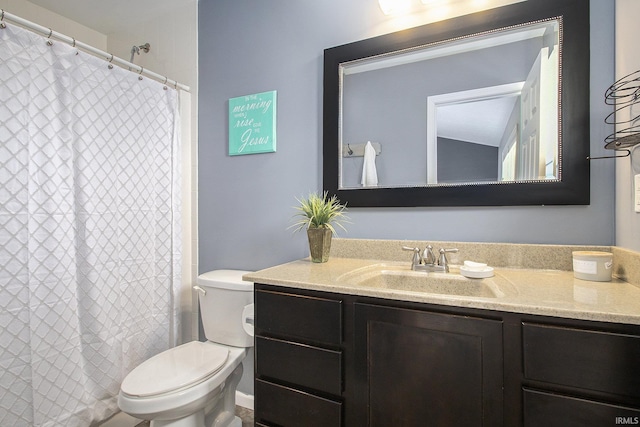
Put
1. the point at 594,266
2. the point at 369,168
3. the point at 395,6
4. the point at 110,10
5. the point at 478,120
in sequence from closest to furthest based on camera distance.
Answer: the point at 594,266 < the point at 478,120 < the point at 395,6 < the point at 369,168 < the point at 110,10

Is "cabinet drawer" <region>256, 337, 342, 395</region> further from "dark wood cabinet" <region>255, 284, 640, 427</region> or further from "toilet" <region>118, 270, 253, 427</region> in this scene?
"toilet" <region>118, 270, 253, 427</region>

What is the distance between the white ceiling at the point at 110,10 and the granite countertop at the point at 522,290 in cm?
205

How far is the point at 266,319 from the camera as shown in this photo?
1.19 meters

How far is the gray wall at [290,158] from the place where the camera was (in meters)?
1.23

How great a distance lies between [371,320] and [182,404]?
86cm

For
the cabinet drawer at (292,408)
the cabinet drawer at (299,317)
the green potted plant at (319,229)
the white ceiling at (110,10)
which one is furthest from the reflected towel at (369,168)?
the white ceiling at (110,10)

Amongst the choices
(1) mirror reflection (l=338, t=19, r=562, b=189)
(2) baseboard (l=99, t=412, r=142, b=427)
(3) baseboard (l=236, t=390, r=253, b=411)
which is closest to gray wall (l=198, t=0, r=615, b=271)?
(1) mirror reflection (l=338, t=19, r=562, b=189)

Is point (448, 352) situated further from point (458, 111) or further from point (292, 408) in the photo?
point (458, 111)

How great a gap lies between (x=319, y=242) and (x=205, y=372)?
0.75 metres

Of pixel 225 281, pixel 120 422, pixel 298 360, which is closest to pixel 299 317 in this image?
pixel 298 360

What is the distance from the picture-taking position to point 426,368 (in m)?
0.93

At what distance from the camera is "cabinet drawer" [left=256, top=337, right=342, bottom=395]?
1055mm

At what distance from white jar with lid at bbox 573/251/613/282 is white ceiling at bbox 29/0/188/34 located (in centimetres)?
259

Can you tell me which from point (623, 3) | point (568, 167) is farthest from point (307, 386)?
point (623, 3)
